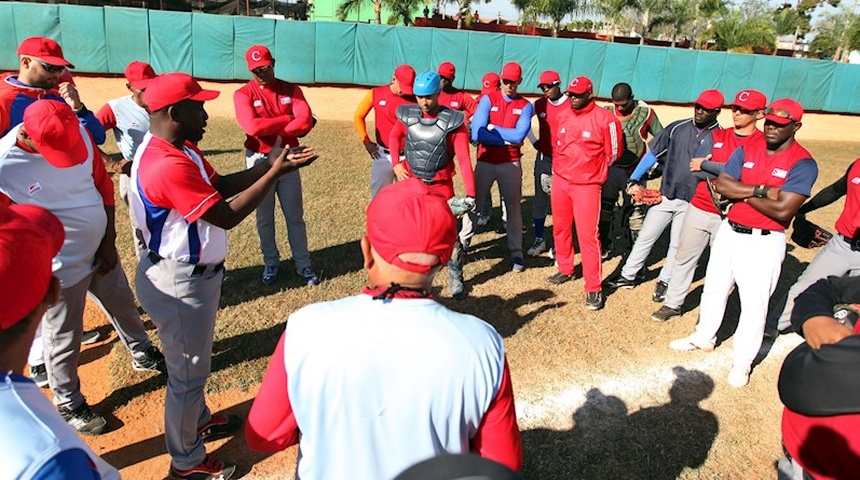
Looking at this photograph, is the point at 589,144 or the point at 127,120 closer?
the point at 127,120

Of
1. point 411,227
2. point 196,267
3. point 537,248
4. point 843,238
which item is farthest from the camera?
point 537,248

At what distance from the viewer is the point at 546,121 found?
303 inches

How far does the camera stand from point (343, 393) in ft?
5.32

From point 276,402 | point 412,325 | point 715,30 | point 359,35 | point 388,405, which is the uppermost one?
point 715,30

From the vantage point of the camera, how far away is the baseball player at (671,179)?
6.01 m

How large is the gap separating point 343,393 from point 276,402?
319mm

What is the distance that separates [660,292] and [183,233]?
18.4 feet

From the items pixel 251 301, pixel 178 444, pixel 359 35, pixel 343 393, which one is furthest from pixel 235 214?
pixel 359 35

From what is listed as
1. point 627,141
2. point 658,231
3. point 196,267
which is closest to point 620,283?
point 658,231

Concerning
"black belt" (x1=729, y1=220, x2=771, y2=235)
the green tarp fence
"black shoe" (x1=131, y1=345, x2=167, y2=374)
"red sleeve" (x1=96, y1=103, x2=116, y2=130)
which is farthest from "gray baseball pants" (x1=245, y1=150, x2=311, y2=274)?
the green tarp fence

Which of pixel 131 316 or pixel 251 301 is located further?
pixel 251 301

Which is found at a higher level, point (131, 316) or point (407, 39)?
point (407, 39)

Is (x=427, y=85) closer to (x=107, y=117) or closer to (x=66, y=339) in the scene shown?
(x=107, y=117)

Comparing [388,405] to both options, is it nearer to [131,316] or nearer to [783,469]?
[783,469]
